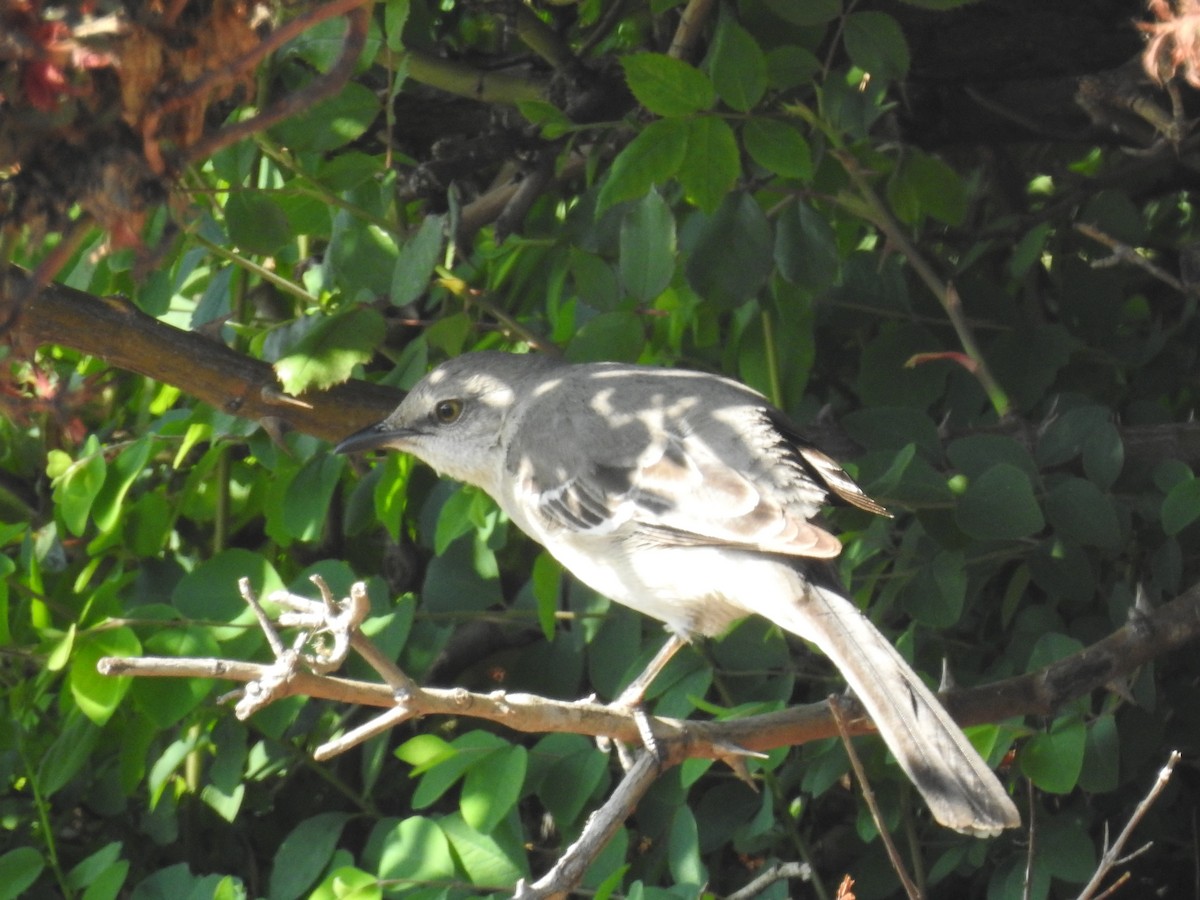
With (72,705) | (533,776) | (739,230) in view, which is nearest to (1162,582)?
(739,230)

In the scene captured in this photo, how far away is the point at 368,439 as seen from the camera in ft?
12.0

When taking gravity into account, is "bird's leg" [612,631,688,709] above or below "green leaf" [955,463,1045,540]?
below

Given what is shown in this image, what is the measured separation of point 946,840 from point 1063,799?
437 mm

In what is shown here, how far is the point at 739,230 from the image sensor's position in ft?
11.6

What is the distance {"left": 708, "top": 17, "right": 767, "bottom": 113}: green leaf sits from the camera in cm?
329

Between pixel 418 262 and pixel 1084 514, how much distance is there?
172 centimetres

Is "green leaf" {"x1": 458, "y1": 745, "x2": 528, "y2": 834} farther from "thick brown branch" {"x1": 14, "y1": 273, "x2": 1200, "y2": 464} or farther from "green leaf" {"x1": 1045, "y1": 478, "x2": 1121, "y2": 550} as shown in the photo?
"green leaf" {"x1": 1045, "y1": 478, "x2": 1121, "y2": 550}

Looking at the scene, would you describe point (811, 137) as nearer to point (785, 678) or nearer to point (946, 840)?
point (785, 678)

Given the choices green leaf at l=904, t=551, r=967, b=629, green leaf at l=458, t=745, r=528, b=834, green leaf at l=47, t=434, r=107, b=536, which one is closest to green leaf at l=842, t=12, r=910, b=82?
green leaf at l=904, t=551, r=967, b=629

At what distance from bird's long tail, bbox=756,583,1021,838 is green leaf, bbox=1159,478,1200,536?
0.82 meters

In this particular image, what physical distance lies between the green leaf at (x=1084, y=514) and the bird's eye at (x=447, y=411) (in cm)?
159

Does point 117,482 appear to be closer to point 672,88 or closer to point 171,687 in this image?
point 171,687

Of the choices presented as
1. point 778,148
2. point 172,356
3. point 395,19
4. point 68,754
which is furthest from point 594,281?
point 68,754

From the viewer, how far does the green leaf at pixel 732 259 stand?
352cm
